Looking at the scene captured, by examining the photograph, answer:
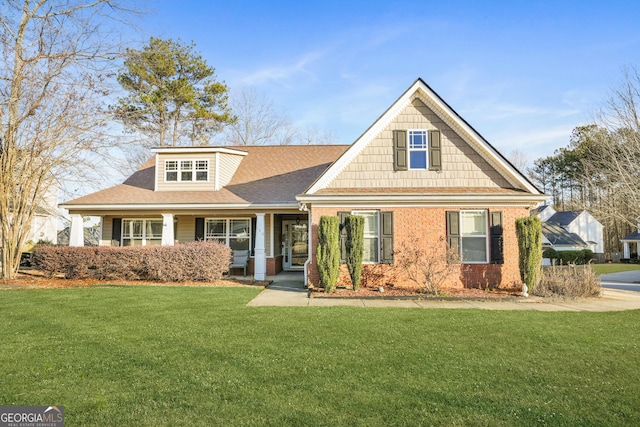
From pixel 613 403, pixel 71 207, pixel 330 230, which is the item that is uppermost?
pixel 71 207

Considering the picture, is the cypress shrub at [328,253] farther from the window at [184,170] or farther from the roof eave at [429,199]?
the window at [184,170]

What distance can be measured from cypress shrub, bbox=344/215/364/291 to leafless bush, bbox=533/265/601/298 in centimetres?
504

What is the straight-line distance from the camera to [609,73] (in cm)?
1897

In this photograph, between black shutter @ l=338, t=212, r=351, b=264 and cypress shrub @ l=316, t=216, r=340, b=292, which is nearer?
cypress shrub @ l=316, t=216, r=340, b=292

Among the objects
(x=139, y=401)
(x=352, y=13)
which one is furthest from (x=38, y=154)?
(x=139, y=401)

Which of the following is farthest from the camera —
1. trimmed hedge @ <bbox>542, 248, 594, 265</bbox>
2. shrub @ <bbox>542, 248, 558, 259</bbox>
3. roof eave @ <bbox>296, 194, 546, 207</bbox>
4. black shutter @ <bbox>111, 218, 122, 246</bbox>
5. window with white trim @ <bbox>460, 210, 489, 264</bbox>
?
shrub @ <bbox>542, 248, 558, 259</bbox>

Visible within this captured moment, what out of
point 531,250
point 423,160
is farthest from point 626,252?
point 423,160

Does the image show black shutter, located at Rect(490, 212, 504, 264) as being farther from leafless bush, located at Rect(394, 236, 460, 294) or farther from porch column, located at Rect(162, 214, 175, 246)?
porch column, located at Rect(162, 214, 175, 246)

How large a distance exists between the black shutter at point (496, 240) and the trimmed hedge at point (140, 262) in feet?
28.3

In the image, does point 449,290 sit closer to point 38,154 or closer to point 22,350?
point 22,350

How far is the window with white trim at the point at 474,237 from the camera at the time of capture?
12.2 m

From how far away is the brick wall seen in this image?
12.0 m

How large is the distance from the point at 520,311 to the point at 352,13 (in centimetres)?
1013

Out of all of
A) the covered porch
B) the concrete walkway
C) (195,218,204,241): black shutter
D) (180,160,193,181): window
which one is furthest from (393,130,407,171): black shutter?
(180,160,193,181): window
